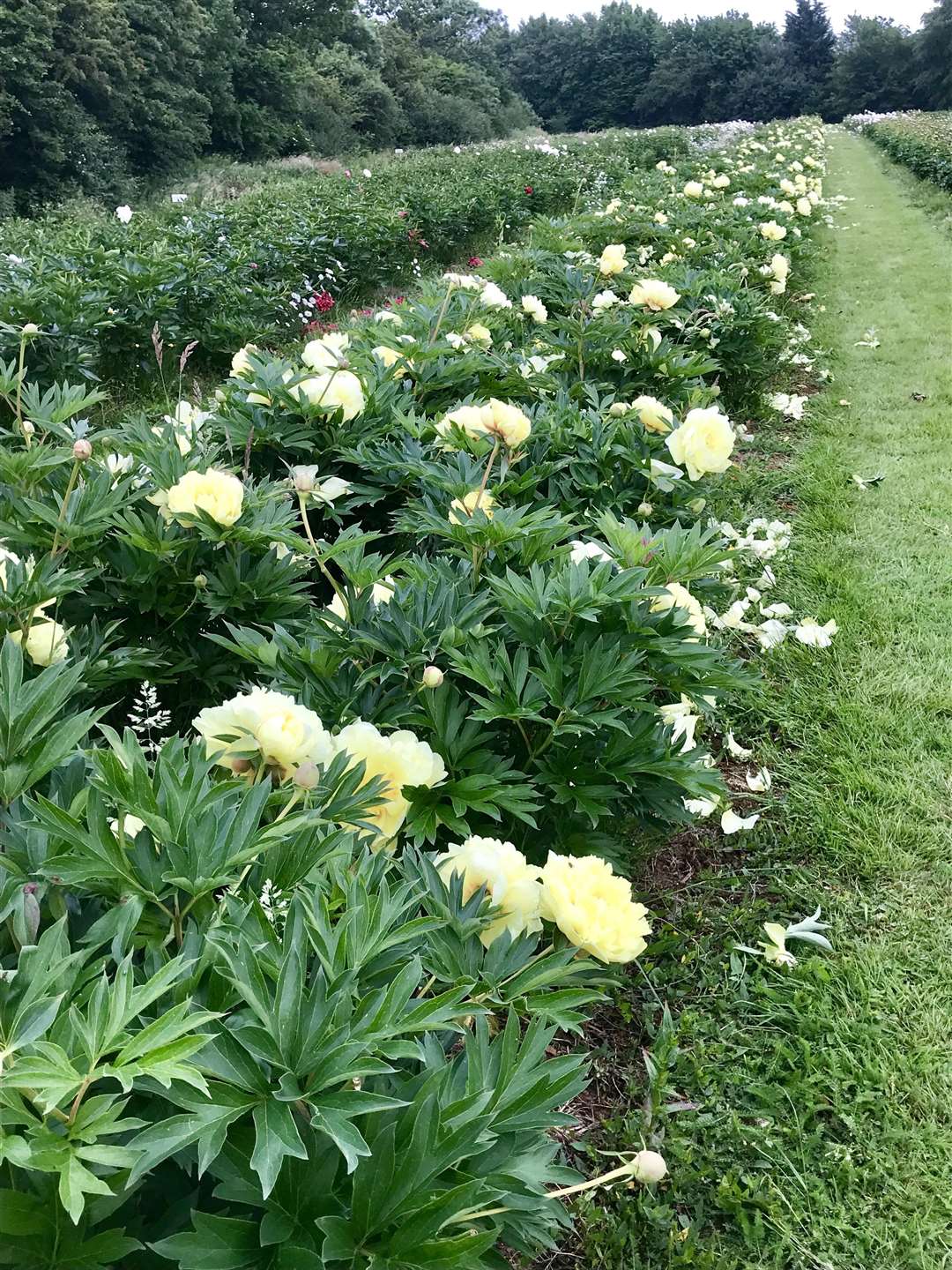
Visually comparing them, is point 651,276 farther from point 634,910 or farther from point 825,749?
point 634,910

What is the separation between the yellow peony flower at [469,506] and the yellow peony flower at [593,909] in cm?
77

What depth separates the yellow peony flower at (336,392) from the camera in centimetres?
203

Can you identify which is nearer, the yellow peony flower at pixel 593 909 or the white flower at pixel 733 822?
the yellow peony flower at pixel 593 909

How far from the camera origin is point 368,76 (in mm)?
31188

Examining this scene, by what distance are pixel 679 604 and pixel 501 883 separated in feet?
2.42

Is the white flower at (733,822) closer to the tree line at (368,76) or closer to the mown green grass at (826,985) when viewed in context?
the mown green grass at (826,985)

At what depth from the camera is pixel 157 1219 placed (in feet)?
2.19

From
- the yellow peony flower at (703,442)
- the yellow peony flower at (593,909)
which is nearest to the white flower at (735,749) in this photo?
the yellow peony flower at (703,442)

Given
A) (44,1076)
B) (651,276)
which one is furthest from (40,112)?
(44,1076)

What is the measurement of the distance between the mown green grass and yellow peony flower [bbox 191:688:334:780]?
99 centimetres

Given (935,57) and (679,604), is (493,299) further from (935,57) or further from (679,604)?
(935,57)

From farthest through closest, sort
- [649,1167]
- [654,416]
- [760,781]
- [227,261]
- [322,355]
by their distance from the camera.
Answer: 1. [227,261]
2. [760,781]
3. [322,355]
4. [654,416]
5. [649,1167]

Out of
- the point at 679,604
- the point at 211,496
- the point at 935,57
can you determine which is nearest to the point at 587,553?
the point at 679,604

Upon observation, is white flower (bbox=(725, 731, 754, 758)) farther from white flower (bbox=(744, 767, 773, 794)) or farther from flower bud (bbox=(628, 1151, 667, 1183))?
flower bud (bbox=(628, 1151, 667, 1183))
